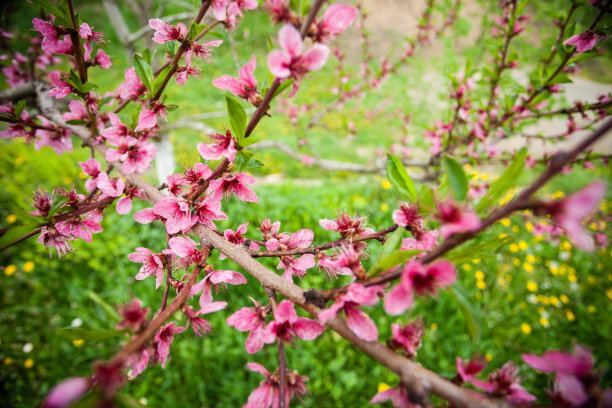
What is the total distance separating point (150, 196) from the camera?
3.54 feet

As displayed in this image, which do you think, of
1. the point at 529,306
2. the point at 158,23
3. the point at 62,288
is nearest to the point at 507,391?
the point at 158,23

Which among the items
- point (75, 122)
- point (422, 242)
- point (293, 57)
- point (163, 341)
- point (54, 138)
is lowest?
point (163, 341)

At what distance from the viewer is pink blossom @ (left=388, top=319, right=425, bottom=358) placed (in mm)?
703

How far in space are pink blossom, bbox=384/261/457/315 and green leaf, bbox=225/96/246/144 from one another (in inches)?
22.1

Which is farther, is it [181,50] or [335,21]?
[181,50]

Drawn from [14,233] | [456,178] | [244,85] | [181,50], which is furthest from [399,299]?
[181,50]

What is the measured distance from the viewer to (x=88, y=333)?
0.60 meters

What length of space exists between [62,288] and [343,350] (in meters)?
3.17

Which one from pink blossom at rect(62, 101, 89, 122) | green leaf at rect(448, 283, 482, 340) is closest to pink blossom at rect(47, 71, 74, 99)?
pink blossom at rect(62, 101, 89, 122)

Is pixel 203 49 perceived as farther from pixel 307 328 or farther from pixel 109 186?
pixel 307 328

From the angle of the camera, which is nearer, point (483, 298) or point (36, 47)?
point (36, 47)

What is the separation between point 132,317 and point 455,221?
29.0 inches

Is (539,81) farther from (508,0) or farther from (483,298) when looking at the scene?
(483,298)

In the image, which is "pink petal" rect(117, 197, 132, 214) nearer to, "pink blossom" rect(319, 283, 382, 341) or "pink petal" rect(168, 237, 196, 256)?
"pink petal" rect(168, 237, 196, 256)
